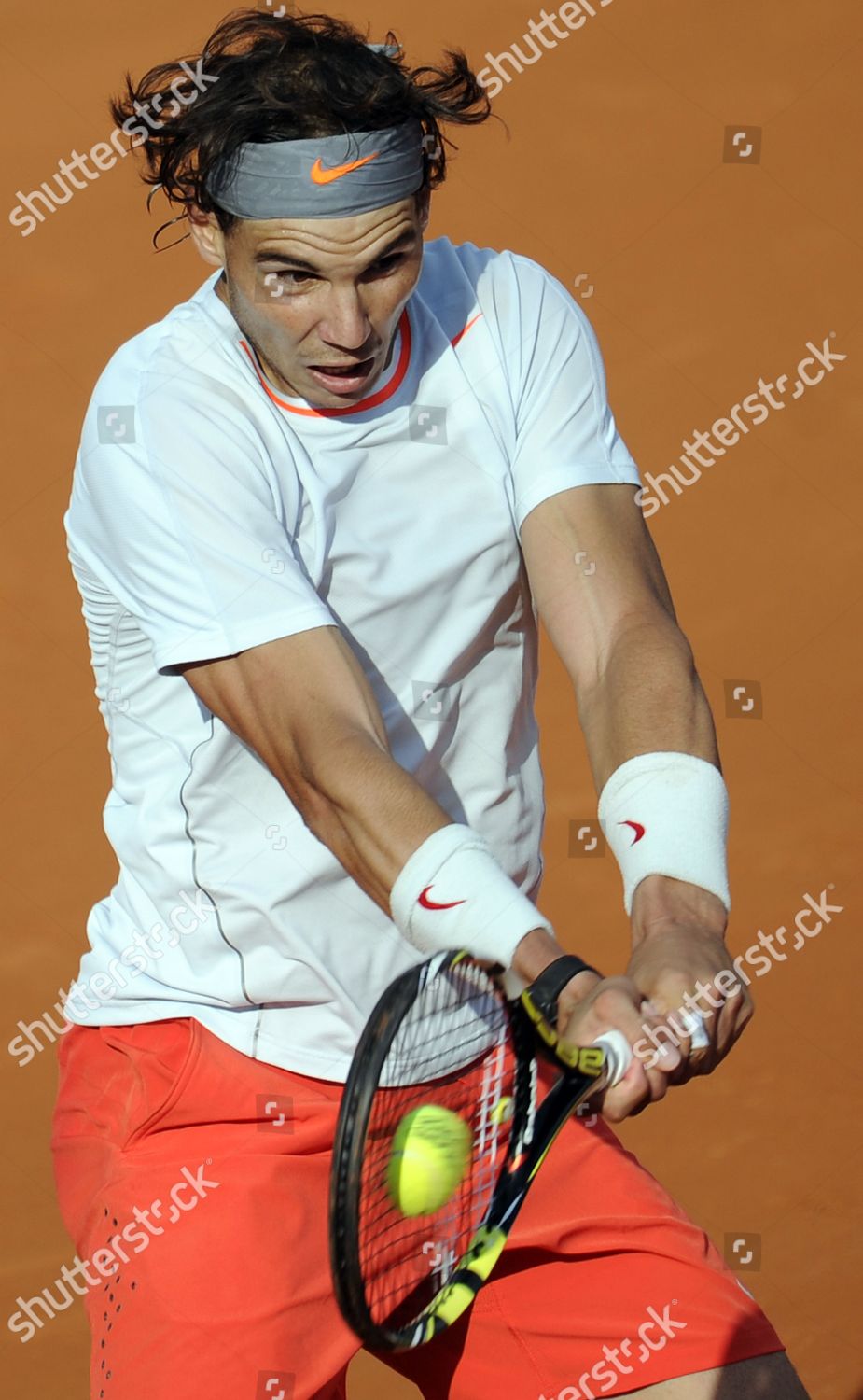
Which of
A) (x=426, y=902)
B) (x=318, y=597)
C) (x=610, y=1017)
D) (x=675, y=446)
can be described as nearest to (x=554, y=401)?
(x=318, y=597)

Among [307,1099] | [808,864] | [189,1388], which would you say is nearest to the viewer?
[189,1388]

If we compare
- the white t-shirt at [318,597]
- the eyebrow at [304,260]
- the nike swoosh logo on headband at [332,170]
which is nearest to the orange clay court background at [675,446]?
the white t-shirt at [318,597]

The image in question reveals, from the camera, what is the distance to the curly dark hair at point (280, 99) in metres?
2.84

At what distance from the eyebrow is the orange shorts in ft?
3.71

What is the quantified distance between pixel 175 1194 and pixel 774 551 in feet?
14.0

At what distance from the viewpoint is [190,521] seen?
2668 millimetres

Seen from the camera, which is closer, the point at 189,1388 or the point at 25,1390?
the point at 189,1388

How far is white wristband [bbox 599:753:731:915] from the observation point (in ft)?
8.31

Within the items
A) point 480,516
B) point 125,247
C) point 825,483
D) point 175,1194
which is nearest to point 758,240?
point 825,483

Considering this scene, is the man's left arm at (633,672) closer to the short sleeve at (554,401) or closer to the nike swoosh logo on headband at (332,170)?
the short sleeve at (554,401)

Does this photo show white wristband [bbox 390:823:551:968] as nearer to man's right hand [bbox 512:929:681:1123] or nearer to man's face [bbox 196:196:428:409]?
man's right hand [bbox 512:929:681:1123]

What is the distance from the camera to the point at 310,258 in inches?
107

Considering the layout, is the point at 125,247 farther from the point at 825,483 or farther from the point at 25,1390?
the point at 25,1390

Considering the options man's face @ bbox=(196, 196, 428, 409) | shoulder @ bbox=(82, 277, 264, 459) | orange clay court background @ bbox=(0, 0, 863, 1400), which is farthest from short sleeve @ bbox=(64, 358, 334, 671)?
orange clay court background @ bbox=(0, 0, 863, 1400)
